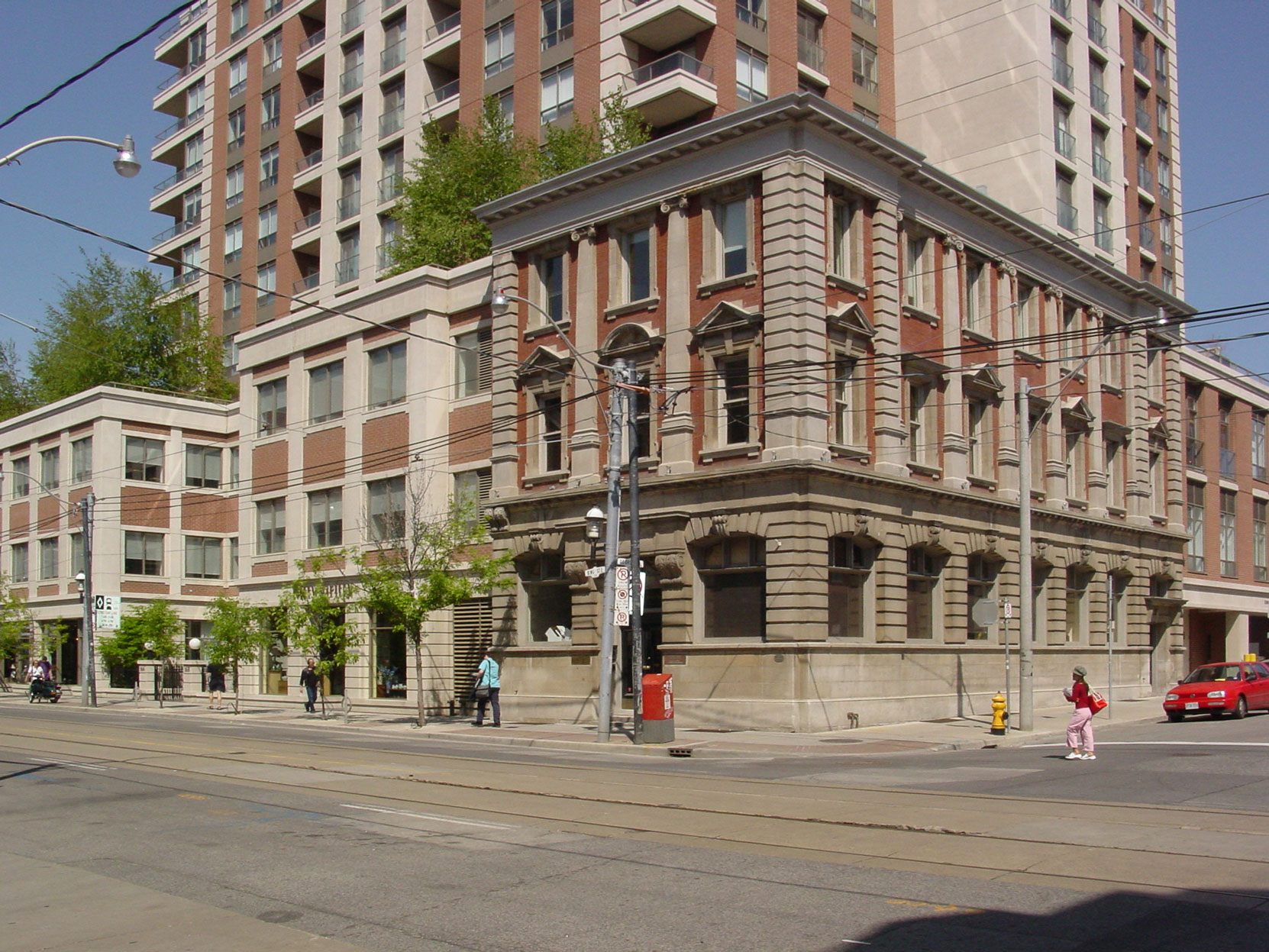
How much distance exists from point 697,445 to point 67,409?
40062 mm

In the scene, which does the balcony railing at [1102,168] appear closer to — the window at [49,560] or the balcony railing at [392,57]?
the balcony railing at [392,57]

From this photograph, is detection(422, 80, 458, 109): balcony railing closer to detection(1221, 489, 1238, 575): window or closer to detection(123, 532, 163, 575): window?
detection(123, 532, 163, 575): window

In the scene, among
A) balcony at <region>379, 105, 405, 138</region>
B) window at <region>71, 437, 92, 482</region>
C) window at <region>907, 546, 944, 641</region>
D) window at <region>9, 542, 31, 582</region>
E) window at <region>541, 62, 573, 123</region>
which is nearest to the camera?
window at <region>907, 546, 944, 641</region>

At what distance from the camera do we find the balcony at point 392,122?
181 ft

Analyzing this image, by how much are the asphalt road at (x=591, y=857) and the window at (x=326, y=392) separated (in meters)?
23.6

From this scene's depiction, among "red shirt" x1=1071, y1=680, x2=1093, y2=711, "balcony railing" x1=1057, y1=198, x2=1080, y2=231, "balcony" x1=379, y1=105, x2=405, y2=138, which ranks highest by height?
"balcony" x1=379, y1=105, x2=405, y2=138

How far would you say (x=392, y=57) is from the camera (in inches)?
2207

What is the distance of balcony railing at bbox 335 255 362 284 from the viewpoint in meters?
58.0

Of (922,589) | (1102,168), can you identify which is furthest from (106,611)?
(1102,168)

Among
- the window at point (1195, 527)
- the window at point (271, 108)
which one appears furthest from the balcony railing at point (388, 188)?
the window at point (1195, 527)

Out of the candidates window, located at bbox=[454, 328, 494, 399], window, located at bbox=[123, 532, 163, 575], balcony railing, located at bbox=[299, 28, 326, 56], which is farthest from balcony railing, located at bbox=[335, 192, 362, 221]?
window, located at bbox=[454, 328, 494, 399]

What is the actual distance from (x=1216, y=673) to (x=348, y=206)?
42878 millimetres

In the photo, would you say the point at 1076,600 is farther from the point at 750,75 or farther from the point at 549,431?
the point at 750,75

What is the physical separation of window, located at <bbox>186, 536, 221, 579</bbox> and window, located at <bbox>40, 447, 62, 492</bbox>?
7.25m
